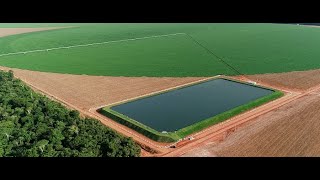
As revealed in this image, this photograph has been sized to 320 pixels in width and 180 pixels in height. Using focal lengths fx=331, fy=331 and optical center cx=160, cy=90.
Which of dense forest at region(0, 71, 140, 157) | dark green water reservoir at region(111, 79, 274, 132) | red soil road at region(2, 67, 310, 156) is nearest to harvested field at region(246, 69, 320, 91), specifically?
dark green water reservoir at region(111, 79, 274, 132)

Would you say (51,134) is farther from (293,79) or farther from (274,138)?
(293,79)

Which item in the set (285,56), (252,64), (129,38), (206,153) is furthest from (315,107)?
(129,38)

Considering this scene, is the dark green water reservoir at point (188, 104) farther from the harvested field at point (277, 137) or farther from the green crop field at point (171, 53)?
the green crop field at point (171, 53)

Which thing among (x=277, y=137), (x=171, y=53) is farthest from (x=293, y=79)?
(x=171, y=53)

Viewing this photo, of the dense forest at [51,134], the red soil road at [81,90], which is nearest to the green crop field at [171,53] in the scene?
the red soil road at [81,90]

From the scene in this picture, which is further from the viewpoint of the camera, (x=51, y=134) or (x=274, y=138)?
(x=274, y=138)

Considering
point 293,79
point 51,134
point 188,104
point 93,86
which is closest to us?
point 51,134

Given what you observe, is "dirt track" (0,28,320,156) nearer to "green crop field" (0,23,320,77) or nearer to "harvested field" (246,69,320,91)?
"harvested field" (246,69,320,91)
